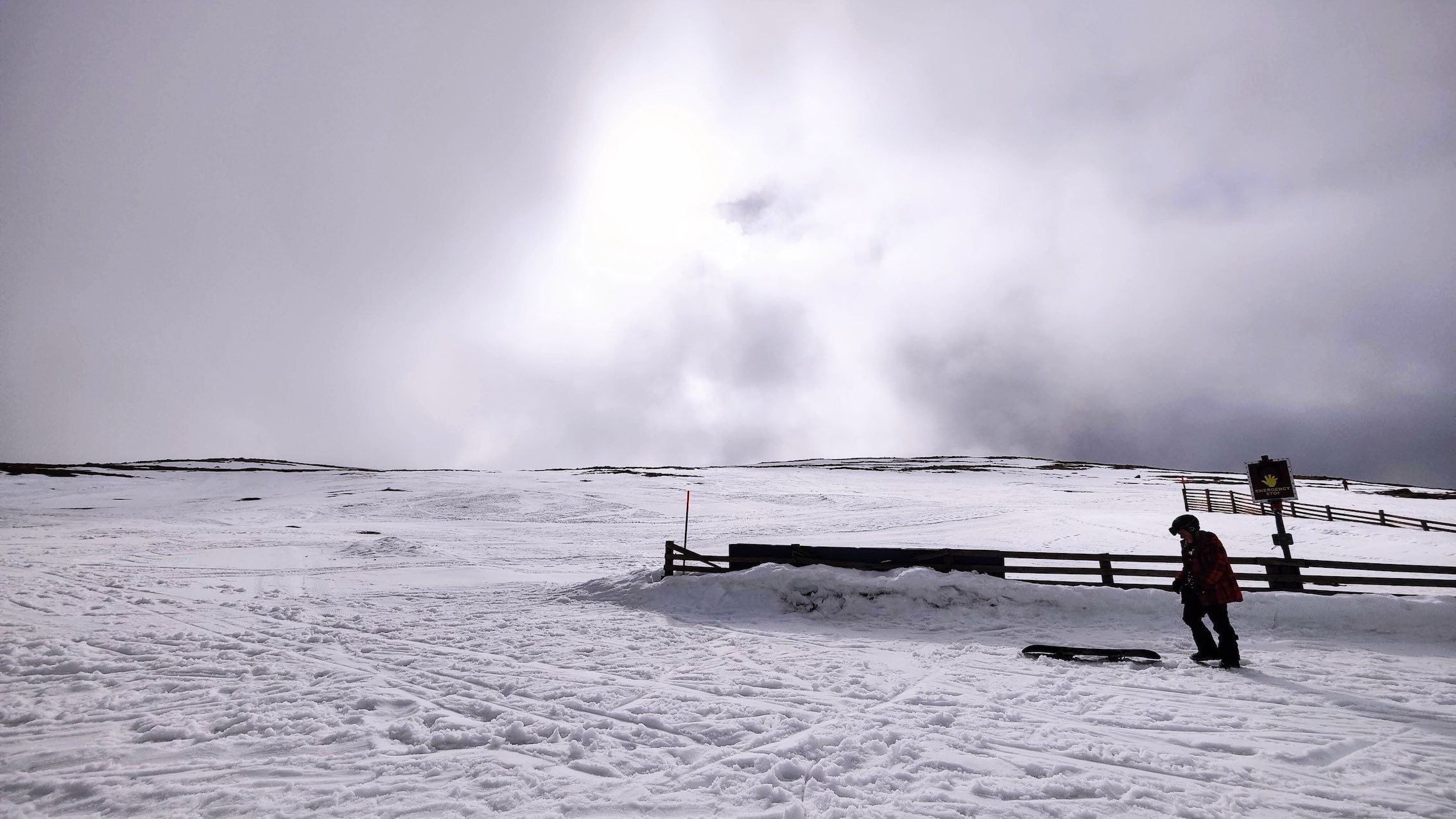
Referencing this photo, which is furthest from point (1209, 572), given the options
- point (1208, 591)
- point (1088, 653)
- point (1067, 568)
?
point (1067, 568)

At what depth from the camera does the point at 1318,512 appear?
31.0 meters

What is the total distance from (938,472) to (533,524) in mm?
57063

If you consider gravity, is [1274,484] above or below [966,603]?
above

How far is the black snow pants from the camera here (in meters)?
7.85

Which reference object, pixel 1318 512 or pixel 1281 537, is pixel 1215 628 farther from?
pixel 1318 512

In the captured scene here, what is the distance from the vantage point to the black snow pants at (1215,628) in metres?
7.85

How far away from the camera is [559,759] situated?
529 cm

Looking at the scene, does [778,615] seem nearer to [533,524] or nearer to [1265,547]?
[1265,547]

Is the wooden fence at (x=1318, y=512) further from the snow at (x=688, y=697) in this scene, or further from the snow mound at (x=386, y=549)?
the snow mound at (x=386, y=549)

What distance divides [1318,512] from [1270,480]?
27436 mm

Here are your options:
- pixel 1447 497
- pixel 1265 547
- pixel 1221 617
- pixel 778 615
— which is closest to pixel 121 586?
pixel 778 615

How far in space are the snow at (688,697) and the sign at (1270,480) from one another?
2.26 metres

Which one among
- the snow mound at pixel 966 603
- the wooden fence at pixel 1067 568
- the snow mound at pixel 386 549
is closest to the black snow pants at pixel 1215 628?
the wooden fence at pixel 1067 568

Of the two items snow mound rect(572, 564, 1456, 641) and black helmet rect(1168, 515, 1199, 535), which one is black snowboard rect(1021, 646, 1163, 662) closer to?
black helmet rect(1168, 515, 1199, 535)
